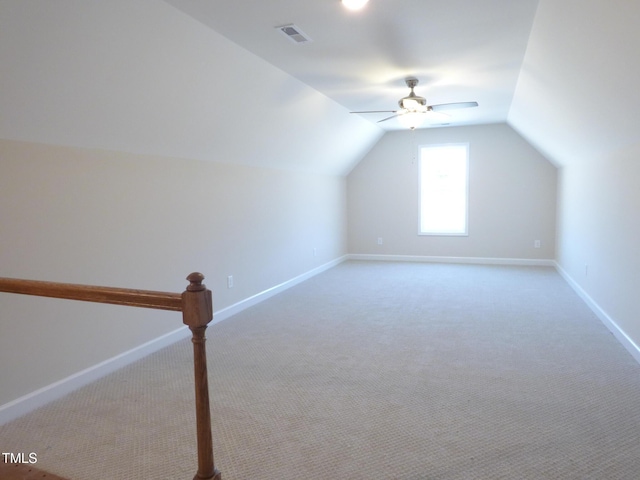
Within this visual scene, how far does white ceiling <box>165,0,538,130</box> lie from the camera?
269cm

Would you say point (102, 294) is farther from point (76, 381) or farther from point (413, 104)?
point (413, 104)

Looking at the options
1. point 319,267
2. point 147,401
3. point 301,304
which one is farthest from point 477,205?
point 147,401

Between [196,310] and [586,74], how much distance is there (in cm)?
295

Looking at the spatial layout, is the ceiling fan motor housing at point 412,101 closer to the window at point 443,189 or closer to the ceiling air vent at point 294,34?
the ceiling air vent at point 294,34

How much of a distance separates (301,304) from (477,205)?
13.4ft

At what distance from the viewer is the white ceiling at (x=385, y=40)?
2.69 metres

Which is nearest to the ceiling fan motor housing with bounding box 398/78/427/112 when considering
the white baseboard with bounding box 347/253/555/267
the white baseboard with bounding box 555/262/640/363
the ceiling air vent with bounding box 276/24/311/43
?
the ceiling air vent with bounding box 276/24/311/43

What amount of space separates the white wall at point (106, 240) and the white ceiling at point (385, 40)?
3.83 feet

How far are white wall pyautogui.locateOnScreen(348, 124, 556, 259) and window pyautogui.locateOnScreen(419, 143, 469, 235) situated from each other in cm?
13

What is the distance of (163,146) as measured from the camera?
357cm

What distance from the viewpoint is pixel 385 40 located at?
3.26m

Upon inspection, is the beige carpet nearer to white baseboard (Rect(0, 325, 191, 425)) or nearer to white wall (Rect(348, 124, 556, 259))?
white baseboard (Rect(0, 325, 191, 425))

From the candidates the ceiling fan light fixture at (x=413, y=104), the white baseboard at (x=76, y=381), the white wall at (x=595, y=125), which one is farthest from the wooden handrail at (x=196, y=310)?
the ceiling fan light fixture at (x=413, y=104)

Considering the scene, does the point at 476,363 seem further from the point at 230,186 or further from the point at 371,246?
the point at 371,246
